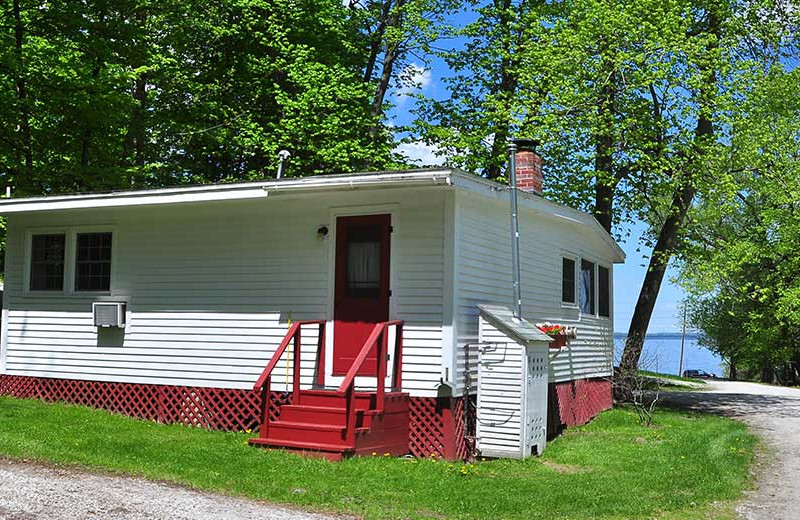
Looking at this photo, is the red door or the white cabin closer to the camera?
the white cabin

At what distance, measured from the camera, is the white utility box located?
10.3 m

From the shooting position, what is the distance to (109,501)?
6.85m

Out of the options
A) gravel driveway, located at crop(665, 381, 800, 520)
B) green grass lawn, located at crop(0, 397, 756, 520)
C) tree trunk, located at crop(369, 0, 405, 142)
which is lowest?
gravel driveway, located at crop(665, 381, 800, 520)

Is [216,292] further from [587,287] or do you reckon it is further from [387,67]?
[387,67]

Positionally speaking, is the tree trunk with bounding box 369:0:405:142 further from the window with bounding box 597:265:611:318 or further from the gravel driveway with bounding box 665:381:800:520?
the gravel driveway with bounding box 665:381:800:520

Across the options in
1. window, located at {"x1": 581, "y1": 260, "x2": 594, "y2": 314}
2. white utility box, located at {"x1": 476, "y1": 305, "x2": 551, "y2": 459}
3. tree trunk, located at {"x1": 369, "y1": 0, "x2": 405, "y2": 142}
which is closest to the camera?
white utility box, located at {"x1": 476, "y1": 305, "x2": 551, "y2": 459}

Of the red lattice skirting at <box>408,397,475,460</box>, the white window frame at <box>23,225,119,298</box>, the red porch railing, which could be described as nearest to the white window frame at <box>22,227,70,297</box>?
the white window frame at <box>23,225,119,298</box>

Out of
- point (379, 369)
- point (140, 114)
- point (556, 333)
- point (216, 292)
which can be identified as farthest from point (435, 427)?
point (140, 114)

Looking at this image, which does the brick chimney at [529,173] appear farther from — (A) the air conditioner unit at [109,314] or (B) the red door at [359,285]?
(A) the air conditioner unit at [109,314]

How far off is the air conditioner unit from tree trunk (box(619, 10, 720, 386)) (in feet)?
31.7

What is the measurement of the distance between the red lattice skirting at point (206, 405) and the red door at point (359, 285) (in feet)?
2.97

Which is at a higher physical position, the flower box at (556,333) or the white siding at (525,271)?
the white siding at (525,271)

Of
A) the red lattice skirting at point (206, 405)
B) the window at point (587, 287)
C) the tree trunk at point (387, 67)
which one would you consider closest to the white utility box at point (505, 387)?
the red lattice skirting at point (206, 405)

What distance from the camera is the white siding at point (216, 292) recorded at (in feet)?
33.7
